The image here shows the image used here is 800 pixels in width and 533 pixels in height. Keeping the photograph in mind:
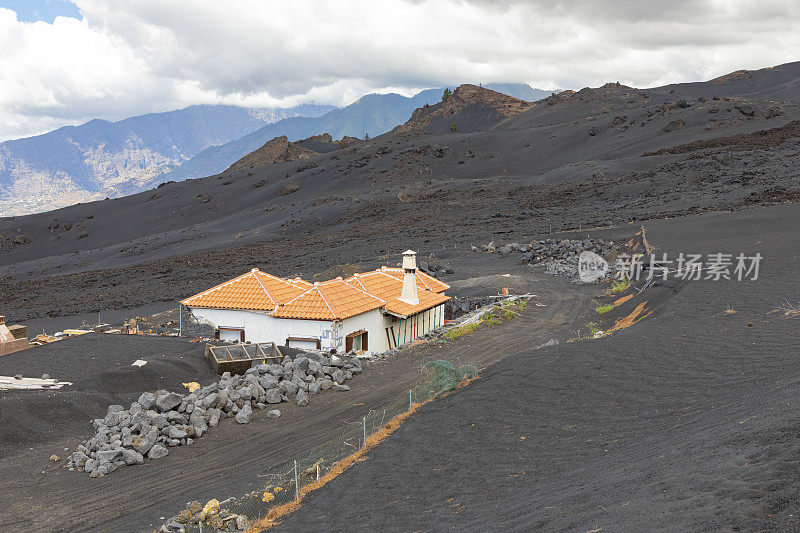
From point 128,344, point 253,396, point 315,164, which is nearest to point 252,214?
point 315,164

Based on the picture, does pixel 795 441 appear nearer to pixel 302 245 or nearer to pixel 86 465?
pixel 86 465

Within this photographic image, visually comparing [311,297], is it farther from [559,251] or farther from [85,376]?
[559,251]

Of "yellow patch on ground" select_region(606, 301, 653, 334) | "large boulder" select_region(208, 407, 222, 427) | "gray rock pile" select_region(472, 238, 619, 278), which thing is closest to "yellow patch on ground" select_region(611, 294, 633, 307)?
"yellow patch on ground" select_region(606, 301, 653, 334)

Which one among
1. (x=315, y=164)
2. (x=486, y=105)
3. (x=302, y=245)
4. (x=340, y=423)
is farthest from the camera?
(x=486, y=105)

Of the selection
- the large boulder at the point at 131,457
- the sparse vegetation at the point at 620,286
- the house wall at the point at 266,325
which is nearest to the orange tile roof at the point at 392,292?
the house wall at the point at 266,325

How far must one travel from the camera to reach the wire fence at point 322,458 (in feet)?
36.5

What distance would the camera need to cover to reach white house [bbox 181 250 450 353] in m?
24.5

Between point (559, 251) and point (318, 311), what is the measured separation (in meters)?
22.8

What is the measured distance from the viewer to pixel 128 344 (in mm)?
23859

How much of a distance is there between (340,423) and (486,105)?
147m

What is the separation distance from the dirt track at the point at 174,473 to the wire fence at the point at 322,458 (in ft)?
1.52

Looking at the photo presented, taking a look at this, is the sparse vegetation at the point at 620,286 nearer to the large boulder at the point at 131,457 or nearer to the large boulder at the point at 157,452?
the large boulder at the point at 157,452

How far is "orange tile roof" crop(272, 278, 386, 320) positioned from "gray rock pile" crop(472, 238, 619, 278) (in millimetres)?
16172

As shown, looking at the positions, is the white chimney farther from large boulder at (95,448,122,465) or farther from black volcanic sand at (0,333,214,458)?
large boulder at (95,448,122,465)
